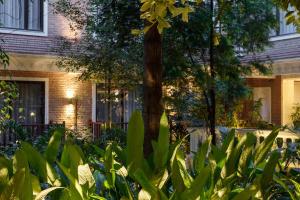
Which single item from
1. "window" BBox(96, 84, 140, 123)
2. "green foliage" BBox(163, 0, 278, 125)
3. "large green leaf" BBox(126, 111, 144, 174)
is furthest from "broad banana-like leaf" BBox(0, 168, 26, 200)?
"window" BBox(96, 84, 140, 123)

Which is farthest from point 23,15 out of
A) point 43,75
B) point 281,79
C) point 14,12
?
point 281,79

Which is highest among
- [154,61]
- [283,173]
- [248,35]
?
[248,35]

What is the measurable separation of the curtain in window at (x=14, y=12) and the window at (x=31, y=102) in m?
1.86

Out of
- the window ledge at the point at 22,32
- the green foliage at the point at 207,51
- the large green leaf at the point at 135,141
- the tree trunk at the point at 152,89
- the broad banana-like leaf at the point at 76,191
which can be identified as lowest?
the broad banana-like leaf at the point at 76,191

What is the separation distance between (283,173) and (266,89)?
16525 millimetres

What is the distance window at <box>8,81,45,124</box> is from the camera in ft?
52.6

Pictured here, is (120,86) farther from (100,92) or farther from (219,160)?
(219,160)

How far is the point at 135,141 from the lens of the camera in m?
2.28

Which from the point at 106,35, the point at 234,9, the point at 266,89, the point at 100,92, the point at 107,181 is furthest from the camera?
the point at 266,89

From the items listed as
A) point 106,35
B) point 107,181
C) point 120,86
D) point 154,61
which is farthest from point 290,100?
point 107,181

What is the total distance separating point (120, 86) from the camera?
492 inches

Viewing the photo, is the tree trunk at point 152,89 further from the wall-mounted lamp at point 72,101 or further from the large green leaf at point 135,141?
the wall-mounted lamp at point 72,101

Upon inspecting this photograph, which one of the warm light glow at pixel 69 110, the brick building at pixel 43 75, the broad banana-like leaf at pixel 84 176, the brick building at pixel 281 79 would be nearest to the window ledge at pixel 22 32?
the brick building at pixel 43 75

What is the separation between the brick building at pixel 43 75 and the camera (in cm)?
1549
